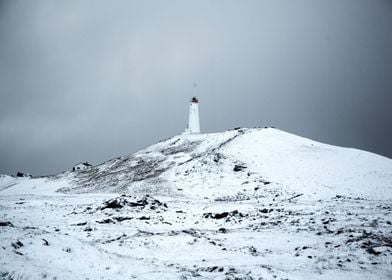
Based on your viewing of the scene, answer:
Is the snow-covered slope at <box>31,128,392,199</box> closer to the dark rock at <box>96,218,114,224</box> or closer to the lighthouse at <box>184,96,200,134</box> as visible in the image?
the dark rock at <box>96,218,114,224</box>

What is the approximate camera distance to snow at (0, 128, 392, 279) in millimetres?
12125

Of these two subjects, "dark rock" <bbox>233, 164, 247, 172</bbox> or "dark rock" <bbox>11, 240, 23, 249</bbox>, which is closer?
"dark rock" <bbox>11, 240, 23, 249</bbox>

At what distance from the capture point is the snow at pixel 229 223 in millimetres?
12125

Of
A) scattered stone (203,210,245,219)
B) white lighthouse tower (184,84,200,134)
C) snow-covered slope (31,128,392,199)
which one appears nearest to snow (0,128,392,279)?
scattered stone (203,210,245,219)

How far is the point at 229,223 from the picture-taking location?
2242cm

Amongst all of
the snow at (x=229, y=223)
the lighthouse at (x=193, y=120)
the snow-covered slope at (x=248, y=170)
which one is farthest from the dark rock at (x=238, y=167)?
the lighthouse at (x=193, y=120)

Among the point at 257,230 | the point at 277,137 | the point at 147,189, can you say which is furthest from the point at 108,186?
the point at 257,230

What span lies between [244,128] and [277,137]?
10205 mm

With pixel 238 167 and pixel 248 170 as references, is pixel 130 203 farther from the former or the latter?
pixel 238 167

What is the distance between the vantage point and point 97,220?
2248 cm

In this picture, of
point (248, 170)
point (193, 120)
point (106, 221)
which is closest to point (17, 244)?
point (106, 221)

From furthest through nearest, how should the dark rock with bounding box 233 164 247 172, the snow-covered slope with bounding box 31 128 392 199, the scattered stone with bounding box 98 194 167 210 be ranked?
1. the dark rock with bounding box 233 164 247 172
2. the snow-covered slope with bounding box 31 128 392 199
3. the scattered stone with bounding box 98 194 167 210

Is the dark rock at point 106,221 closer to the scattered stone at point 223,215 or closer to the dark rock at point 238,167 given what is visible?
the scattered stone at point 223,215

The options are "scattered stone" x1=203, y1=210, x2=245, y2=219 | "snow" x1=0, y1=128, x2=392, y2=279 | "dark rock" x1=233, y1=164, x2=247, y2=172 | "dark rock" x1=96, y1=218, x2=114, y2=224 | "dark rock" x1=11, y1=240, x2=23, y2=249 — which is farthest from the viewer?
"dark rock" x1=233, y1=164, x2=247, y2=172
